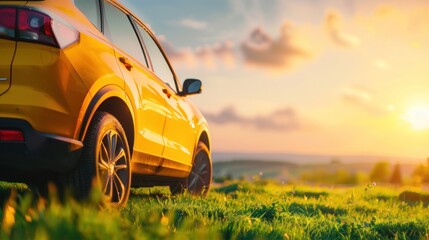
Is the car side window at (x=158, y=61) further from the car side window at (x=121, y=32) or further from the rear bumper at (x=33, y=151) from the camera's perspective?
the rear bumper at (x=33, y=151)

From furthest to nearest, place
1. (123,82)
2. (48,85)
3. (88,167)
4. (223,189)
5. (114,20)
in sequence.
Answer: (223,189), (114,20), (123,82), (88,167), (48,85)

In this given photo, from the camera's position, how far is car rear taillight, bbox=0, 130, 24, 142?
4.30m

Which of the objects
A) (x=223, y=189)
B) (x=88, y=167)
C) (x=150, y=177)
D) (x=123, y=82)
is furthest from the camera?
(x=223, y=189)

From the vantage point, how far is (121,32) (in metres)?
6.04

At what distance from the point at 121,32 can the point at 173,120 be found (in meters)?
1.39

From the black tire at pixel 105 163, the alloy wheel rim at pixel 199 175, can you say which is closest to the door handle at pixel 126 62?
the black tire at pixel 105 163

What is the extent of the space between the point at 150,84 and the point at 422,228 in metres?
2.85

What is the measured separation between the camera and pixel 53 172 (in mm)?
4660

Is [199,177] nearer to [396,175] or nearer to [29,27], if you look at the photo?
[29,27]

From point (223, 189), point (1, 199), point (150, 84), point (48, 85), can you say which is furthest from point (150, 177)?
point (223, 189)

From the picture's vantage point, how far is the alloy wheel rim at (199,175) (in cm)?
866

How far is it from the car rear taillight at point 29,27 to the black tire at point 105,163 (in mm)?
775

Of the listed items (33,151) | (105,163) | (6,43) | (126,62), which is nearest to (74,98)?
(33,151)

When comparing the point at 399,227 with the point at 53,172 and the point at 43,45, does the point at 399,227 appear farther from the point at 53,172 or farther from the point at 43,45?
the point at 43,45
